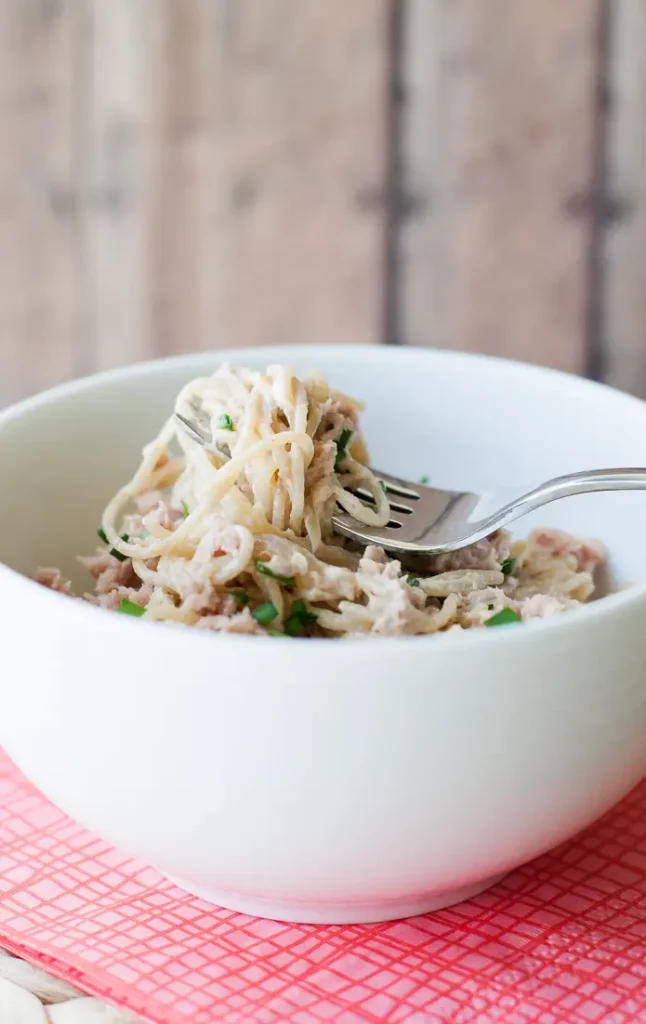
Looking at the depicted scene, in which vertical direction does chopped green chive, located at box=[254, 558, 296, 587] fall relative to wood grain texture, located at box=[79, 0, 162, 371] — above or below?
below

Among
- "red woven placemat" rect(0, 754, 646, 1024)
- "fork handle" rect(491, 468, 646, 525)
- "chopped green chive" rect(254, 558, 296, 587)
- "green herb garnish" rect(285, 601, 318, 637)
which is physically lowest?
"red woven placemat" rect(0, 754, 646, 1024)

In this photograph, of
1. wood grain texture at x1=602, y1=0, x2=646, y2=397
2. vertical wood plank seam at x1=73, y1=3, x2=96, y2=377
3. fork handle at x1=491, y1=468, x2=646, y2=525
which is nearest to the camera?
fork handle at x1=491, y1=468, x2=646, y2=525

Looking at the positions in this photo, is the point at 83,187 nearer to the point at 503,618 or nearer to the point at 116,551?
the point at 116,551

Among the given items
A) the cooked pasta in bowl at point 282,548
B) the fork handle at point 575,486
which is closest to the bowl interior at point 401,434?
the cooked pasta in bowl at point 282,548

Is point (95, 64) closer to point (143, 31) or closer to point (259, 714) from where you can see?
point (143, 31)

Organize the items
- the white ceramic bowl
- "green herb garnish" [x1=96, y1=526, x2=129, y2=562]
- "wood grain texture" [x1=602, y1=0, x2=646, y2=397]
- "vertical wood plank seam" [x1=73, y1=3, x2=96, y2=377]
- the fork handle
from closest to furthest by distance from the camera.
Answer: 1. the white ceramic bowl
2. the fork handle
3. "green herb garnish" [x1=96, y1=526, x2=129, y2=562]
4. "wood grain texture" [x1=602, y1=0, x2=646, y2=397]
5. "vertical wood plank seam" [x1=73, y1=3, x2=96, y2=377]

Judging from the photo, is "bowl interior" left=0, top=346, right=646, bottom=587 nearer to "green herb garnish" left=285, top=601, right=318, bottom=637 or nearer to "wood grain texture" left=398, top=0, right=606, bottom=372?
"green herb garnish" left=285, top=601, right=318, bottom=637

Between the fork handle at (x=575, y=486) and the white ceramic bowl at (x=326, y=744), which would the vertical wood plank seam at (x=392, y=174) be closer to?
the fork handle at (x=575, y=486)

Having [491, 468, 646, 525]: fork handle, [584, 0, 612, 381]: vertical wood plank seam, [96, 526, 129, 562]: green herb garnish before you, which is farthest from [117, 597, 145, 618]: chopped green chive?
[584, 0, 612, 381]: vertical wood plank seam
